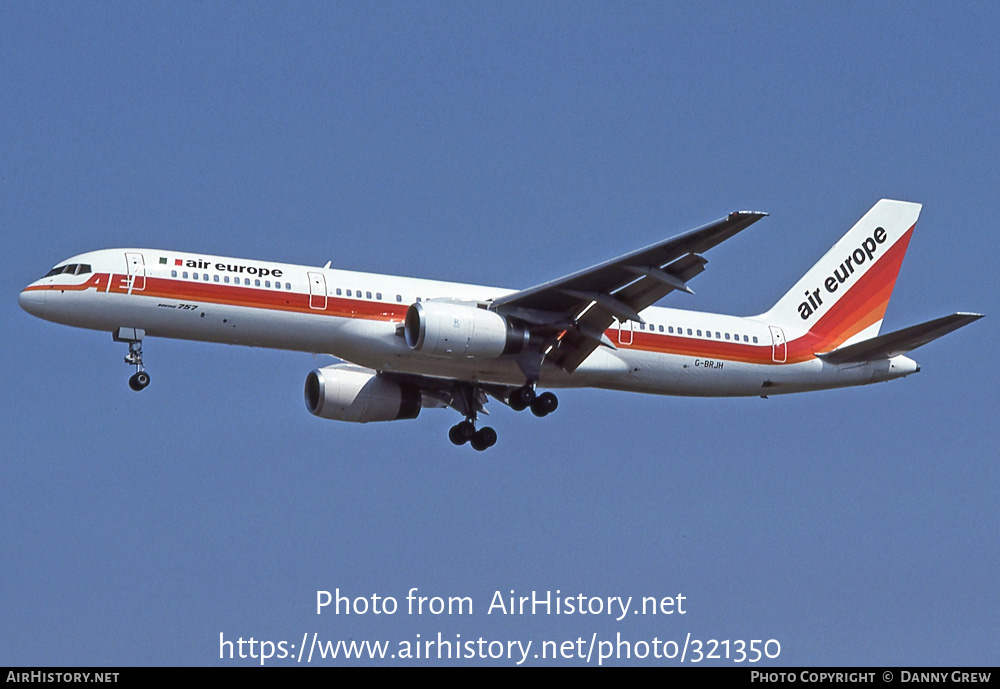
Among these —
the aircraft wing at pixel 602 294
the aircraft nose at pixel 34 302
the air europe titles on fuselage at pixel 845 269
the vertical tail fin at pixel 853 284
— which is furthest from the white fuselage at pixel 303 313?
the air europe titles on fuselage at pixel 845 269

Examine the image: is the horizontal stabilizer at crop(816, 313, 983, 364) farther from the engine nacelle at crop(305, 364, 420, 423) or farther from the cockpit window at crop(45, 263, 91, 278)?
the cockpit window at crop(45, 263, 91, 278)

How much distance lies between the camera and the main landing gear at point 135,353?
4088 cm

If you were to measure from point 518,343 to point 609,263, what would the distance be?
11.8 ft

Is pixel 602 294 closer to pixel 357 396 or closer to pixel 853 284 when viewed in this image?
pixel 357 396

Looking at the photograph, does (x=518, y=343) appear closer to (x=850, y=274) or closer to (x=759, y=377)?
(x=759, y=377)

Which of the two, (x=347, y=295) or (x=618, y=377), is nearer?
(x=347, y=295)

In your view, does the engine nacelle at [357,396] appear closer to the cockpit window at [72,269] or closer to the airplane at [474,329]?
the airplane at [474,329]

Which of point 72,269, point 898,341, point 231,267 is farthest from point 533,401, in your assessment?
point 72,269

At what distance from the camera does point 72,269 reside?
40.8 m

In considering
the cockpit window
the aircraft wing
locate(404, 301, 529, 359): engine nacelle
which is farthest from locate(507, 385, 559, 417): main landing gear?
the cockpit window

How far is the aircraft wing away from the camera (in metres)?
38.7

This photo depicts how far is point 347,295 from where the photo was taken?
137 feet
